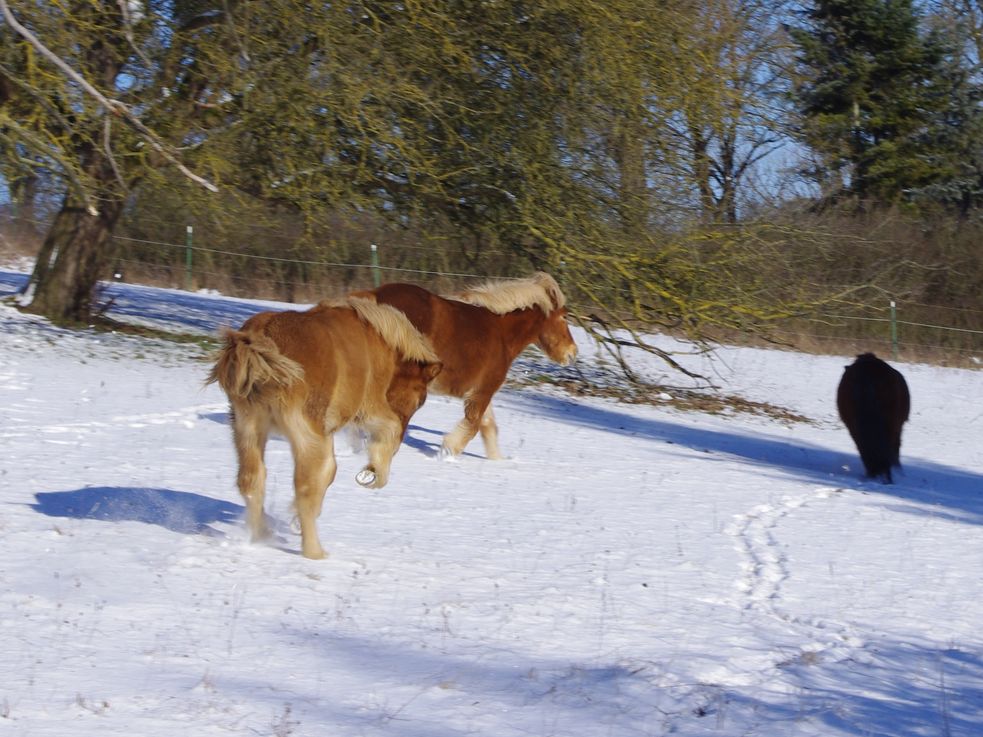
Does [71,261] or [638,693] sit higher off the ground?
[71,261]

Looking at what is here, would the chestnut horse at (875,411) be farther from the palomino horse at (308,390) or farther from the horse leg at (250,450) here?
the horse leg at (250,450)

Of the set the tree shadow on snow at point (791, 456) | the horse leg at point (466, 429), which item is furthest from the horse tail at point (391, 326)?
Result: the tree shadow on snow at point (791, 456)

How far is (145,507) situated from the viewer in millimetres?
7242

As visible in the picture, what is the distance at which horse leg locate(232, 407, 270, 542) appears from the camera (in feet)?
20.7

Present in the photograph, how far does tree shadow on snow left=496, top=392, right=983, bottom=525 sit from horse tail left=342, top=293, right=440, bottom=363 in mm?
5654

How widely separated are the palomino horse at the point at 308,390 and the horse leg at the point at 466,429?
3.18 metres

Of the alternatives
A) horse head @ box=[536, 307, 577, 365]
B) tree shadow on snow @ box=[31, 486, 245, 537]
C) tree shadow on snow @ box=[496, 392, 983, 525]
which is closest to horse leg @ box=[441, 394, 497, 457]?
horse head @ box=[536, 307, 577, 365]

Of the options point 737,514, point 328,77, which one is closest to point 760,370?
point 328,77

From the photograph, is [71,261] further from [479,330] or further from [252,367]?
[252,367]

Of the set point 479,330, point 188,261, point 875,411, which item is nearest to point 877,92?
point 188,261

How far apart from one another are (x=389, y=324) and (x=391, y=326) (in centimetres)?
2

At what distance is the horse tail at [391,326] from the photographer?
23.5 ft

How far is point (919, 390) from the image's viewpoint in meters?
20.9

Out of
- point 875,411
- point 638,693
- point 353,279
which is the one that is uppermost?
point 353,279
